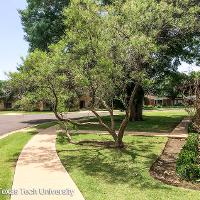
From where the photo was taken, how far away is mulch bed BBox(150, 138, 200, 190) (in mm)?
11781

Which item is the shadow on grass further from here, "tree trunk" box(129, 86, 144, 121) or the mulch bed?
"tree trunk" box(129, 86, 144, 121)

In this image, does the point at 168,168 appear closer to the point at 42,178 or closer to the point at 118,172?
the point at 118,172

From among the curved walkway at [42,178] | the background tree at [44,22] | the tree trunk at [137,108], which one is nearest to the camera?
the curved walkway at [42,178]

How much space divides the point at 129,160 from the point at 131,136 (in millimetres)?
7984

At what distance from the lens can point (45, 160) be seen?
49.0ft

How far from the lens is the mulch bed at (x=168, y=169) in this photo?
38.7 ft

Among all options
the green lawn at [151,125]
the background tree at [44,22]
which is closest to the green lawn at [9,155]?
the green lawn at [151,125]

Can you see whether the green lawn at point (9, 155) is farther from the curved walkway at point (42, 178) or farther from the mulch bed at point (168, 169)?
the mulch bed at point (168, 169)

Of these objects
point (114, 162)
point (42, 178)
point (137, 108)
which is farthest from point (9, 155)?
point (137, 108)

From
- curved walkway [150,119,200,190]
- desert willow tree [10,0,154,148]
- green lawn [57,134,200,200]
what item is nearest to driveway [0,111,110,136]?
green lawn [57,134,200,200]

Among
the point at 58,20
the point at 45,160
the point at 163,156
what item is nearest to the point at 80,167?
the point at 45,160

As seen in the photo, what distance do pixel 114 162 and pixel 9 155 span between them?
4805 mm

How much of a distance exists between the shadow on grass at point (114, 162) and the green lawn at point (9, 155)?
2.01m

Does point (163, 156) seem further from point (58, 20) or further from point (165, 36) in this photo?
point (58, 20)
